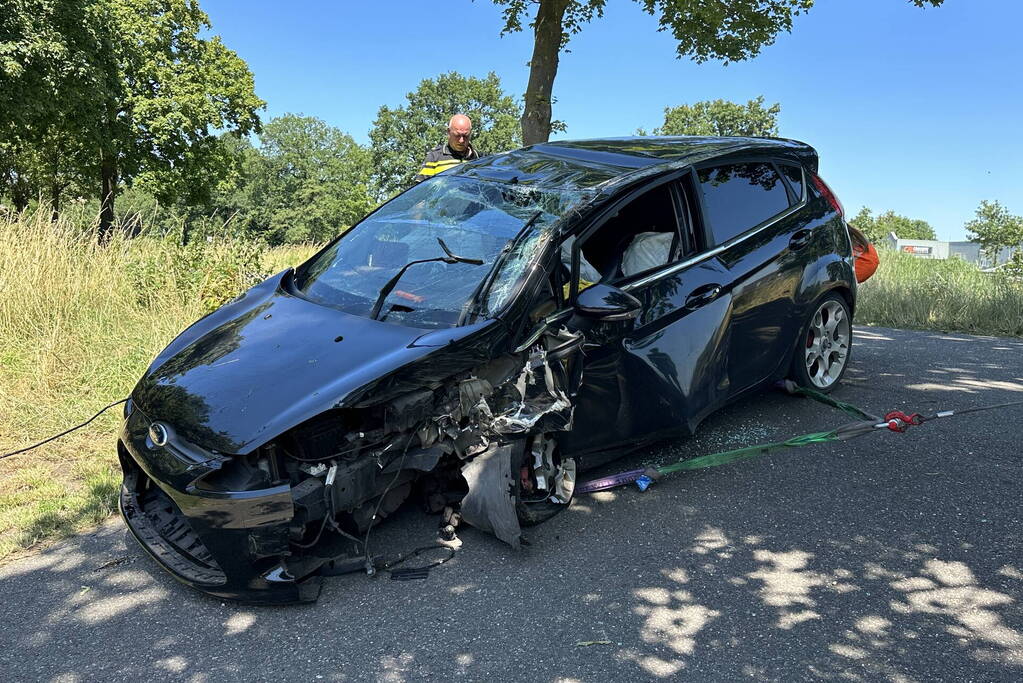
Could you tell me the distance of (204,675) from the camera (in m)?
→ 2.83

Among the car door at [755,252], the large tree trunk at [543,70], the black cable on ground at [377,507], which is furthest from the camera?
the large tree trunk at [543,70]

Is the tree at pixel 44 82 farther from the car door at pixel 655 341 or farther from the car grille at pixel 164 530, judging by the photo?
the car door at pixel 655 341

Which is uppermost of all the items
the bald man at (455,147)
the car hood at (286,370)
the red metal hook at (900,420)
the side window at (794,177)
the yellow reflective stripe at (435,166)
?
the bald man at (455,147)

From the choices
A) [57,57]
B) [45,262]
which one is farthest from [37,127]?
[45,262]

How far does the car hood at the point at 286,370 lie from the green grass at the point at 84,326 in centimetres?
123

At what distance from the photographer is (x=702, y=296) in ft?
13.9

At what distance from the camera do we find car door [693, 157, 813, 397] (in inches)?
177

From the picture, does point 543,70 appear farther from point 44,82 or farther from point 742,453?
point 44,82

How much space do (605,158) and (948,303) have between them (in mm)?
7468

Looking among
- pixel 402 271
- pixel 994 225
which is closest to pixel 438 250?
pixel 402 271

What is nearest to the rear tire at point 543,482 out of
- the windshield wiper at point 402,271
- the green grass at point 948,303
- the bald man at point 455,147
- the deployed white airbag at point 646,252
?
the windshield wiper at point 402,271

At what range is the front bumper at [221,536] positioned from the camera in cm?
306

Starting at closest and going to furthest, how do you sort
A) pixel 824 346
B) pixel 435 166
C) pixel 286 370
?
pixel 286 370, pixel 824 346, pixel 435 166

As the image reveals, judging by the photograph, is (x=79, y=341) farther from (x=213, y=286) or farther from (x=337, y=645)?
(x=337, y=645)
